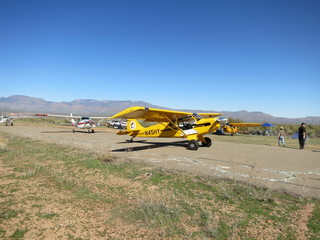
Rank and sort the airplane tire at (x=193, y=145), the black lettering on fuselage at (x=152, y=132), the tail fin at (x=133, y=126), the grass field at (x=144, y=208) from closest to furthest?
the grass field at (x=144, y=208), the airplane tire at (x=193, y=145), the black lettering on fuselage at (x=152, y=132), the tail fin at (x=133, y=126)

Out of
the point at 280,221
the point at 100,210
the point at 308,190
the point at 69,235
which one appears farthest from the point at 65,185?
the point at 308,190

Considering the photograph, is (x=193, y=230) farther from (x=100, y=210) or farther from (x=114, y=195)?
(x=114, y=195)

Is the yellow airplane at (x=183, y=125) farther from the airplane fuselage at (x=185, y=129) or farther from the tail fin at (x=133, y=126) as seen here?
the tail fin at (x=133, y=126)

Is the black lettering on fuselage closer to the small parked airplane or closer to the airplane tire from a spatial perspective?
the small parked airplane

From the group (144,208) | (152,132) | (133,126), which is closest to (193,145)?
(152,132)

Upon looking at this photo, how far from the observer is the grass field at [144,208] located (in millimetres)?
3693

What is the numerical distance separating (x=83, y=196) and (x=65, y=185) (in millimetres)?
1130

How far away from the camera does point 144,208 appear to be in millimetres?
4477

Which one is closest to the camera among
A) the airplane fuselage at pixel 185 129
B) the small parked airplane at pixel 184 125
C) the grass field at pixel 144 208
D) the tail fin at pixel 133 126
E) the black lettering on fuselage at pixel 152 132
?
the grass field at pixel 144 208

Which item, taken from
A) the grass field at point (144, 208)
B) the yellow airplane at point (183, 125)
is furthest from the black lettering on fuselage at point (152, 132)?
the grass field at point (144, 208)

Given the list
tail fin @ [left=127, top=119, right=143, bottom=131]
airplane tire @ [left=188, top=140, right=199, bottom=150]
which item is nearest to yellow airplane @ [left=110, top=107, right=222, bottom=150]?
airplane tire @ [left=188, top=140, right=199, bottom=150]

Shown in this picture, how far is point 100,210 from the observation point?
15.0 ft

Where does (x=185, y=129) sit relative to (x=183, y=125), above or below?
below

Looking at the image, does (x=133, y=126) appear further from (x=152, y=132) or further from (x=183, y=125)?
(x=183, y=125)
